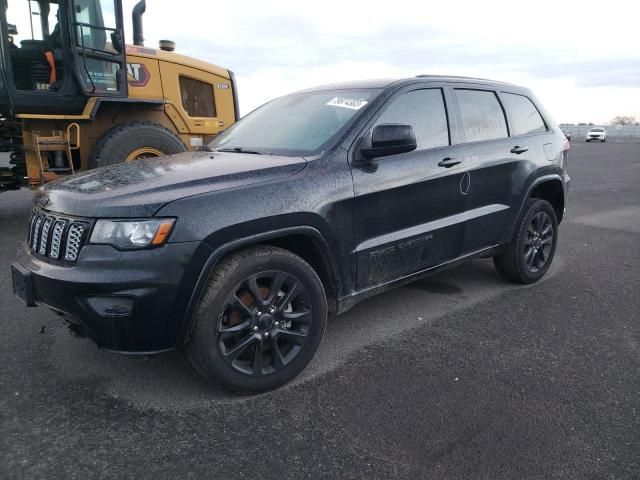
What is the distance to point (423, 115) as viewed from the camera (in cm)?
380

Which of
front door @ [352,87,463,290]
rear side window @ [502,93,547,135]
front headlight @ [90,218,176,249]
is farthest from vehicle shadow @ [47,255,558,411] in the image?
rear side window @ [502,93,547,135]

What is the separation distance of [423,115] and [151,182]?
80.9 inches

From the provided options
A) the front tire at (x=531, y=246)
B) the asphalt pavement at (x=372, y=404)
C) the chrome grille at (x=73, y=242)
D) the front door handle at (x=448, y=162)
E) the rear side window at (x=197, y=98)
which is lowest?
the asphalt pavement at (x=372, y=404)

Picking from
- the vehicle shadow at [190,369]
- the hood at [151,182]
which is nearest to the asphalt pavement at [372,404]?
the vehicle shadow at [190,369]

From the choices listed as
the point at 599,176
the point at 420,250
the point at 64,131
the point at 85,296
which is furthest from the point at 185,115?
the point at 599,176

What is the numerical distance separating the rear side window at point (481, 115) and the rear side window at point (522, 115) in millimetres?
151

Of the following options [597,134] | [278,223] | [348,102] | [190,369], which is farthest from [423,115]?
[597,134]

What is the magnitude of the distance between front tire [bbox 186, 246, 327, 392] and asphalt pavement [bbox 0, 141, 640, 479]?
15cm

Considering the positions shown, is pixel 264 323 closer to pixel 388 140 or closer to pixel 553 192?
pixel 388 140

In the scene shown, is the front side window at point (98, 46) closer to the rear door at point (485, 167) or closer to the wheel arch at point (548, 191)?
the rear door at point (485, 167)

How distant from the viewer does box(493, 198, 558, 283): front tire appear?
181 inches

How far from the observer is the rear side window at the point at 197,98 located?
320 inches

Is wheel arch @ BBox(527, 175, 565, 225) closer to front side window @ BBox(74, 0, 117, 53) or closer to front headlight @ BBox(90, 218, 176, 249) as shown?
front headlight @ BBox(90, 218, 176, 249)

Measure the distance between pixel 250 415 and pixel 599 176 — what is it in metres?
15.1
